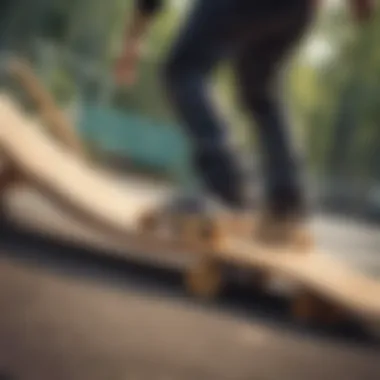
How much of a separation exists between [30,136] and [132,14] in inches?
10.7

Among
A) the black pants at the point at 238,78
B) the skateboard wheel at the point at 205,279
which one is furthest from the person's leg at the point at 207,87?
→ the skateboard wheel at the point at 205,279

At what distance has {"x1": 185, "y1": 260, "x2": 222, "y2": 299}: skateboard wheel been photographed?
133cm

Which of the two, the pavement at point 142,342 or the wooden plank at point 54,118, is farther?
the wooden plank at point 54,118

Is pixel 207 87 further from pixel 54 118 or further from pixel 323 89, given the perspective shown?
pixel 54 118

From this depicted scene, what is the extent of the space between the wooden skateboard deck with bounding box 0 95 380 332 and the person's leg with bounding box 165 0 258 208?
9cm

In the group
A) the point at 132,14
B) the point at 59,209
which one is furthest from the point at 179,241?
the point at 132,14

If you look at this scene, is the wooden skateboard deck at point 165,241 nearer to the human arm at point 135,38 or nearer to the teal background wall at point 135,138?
the teal background wall at point 135,138

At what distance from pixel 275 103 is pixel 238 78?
65 mm

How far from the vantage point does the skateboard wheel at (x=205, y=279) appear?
1.33 m

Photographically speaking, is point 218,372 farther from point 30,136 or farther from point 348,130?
point 30,136

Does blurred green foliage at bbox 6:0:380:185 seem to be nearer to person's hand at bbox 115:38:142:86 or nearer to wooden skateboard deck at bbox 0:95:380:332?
person's hand at bbox 115:38:142:86

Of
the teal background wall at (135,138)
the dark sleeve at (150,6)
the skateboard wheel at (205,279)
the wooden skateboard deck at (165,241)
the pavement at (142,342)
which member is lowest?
the pavement at (142,342)

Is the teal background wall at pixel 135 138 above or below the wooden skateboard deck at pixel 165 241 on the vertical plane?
above

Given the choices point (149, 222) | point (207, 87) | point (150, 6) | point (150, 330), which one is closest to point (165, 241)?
point (149, 222)
